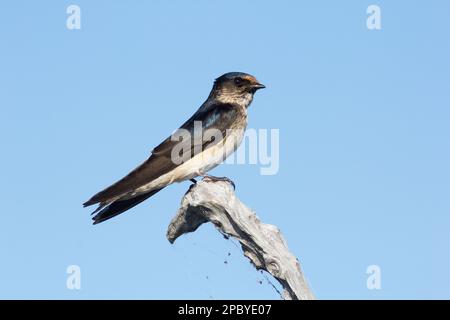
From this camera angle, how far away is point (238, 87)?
31.8ft

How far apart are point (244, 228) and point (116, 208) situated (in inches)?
94.5

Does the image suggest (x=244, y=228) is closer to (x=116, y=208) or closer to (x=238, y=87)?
(x=116, y=208)

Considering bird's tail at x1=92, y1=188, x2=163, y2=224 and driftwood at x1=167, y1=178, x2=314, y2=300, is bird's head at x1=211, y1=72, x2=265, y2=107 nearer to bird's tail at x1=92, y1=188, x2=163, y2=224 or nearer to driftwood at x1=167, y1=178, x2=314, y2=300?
bird's tail at x1=92, y1=188, x2=163, y2=224

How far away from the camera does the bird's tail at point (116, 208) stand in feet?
26.6

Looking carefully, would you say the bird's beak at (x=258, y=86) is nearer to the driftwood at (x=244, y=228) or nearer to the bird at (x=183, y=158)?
the bird at (x=183, y=158)

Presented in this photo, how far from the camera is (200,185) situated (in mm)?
6637

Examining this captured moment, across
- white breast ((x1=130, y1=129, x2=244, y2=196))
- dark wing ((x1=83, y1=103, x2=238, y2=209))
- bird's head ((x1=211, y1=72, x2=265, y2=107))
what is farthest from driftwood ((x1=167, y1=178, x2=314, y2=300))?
bird's head ((x1=211, y1=72, x2=265, y2=107))

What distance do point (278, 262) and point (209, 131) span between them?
3.03m

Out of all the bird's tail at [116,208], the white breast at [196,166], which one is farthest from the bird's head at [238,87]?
the bird's tail at [116,208]

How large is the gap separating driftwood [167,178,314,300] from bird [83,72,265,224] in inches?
47.3

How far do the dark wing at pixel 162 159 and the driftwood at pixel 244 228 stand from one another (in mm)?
1047
